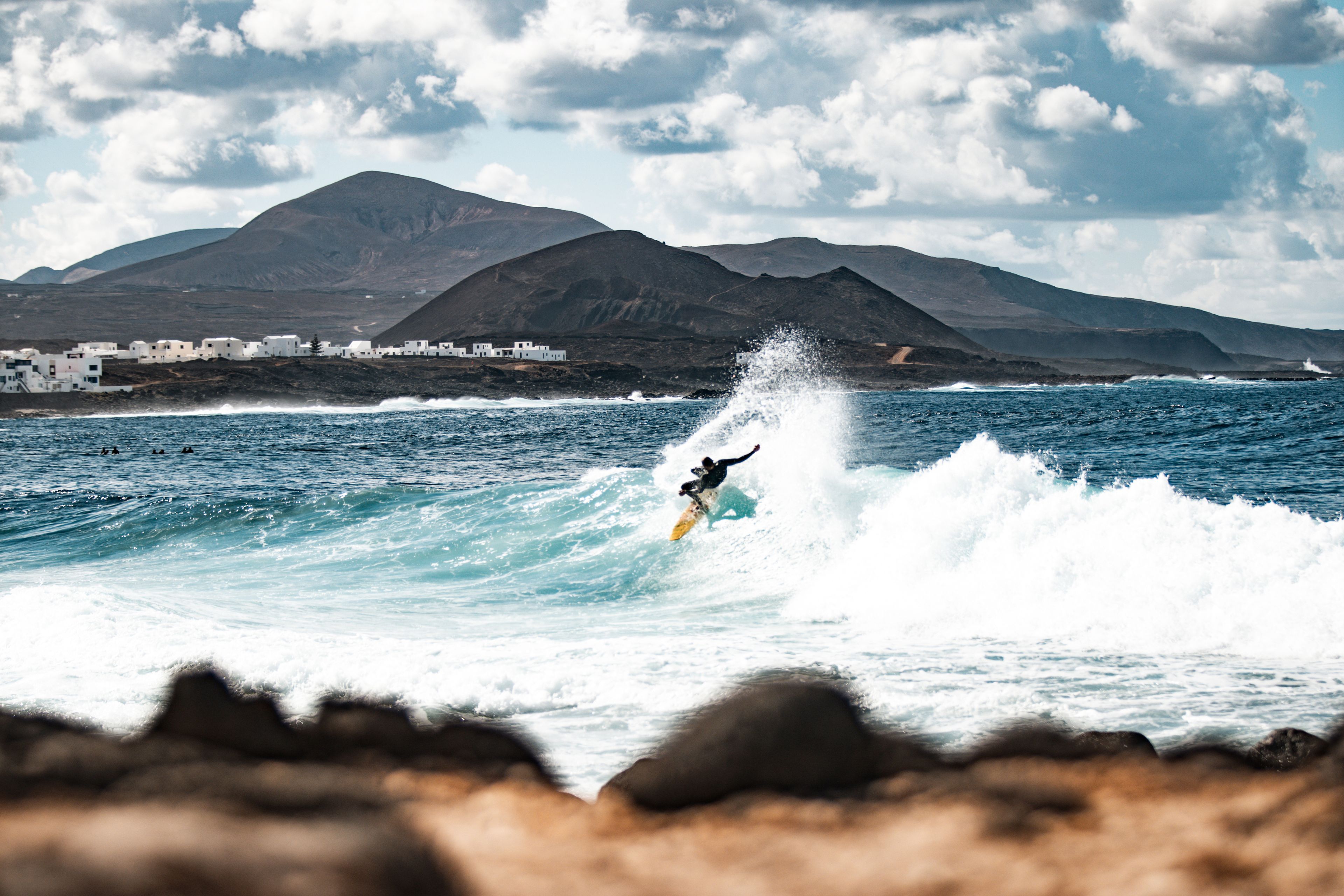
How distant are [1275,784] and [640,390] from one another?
131764 millimetres

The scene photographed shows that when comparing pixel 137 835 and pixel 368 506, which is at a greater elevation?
pixel 137 835

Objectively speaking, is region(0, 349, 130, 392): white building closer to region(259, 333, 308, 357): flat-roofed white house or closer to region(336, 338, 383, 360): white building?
region(259, 333, 308, 357): flat-roofed white house

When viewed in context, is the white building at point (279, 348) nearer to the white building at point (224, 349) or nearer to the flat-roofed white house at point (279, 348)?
the flat-roofed white house at point (279, 348)

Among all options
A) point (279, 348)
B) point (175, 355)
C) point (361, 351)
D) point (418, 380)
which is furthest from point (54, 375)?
point (361, 351)

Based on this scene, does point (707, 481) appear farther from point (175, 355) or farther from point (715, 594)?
point (175, 355)

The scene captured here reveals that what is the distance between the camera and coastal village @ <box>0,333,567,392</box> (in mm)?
104688

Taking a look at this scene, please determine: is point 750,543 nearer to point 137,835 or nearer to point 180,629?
point 180,629

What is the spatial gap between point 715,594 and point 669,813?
12.4m

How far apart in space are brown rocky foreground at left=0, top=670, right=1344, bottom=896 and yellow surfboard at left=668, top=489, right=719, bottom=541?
15.6 metres

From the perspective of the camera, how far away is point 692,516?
20.9 meters

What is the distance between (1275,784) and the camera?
405 centimetres

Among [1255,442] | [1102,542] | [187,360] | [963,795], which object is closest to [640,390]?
[187,360]

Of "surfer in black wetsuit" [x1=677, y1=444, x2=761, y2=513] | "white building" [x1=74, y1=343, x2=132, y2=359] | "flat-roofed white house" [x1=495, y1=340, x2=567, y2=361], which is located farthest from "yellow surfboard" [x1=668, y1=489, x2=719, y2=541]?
"flat-roofed white house" [x1=495, y1=340, x2=567, y2=361]

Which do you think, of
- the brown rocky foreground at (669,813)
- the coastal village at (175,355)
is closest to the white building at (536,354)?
the coastal village at (175,355)
